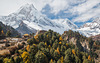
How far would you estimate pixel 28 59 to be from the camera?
6075 centimetres

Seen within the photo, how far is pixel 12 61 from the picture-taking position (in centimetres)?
4981

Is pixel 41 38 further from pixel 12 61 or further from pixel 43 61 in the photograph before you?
pixel 12 61

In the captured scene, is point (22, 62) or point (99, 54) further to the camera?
point (99, 54)

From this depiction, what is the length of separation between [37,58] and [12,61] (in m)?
19.7

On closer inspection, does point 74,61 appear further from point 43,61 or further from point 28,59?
point 28,59

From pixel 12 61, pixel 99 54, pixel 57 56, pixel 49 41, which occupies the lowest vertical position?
pixel 99 54

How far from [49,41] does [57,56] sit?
106 ft

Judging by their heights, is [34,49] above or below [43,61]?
above

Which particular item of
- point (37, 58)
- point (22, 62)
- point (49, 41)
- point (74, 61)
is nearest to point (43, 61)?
point (37, 58)

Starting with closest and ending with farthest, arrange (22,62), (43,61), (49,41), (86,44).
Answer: (22,62) → (43,61) → (49,41) → (86,44)

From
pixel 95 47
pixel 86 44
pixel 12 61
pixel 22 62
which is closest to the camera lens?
pixel 12 61

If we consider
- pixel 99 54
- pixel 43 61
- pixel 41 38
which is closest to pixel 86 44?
pixel 99 54

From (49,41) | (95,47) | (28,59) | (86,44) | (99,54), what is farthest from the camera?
(86,44)

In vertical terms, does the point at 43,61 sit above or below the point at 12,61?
below
